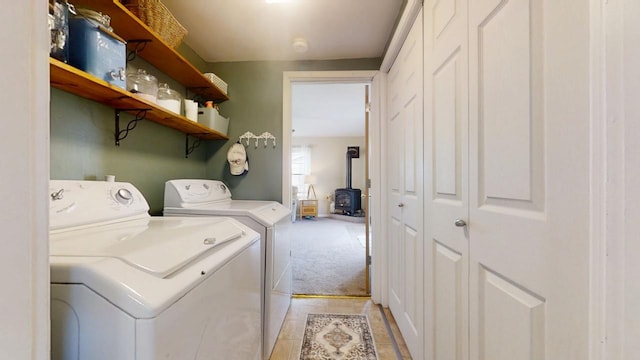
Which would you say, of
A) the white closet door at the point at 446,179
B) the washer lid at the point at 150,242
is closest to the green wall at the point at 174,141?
the washer lid at the point at 150,242

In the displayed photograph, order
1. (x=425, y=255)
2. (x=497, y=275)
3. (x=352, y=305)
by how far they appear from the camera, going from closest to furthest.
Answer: (x=497, y=275) → (x=425, y=255) → (x=352, y=305)

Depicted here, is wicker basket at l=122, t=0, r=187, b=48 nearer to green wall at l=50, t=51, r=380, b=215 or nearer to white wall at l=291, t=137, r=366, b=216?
green wall at l=50, t=51, r=380, b=215

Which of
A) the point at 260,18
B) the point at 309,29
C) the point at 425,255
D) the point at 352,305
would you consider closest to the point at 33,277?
the point at 425,255

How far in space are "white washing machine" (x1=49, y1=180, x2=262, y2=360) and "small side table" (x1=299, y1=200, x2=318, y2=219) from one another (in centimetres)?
591

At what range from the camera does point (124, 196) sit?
120 cm

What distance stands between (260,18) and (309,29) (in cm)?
35

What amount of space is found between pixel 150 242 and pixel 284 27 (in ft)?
5.58

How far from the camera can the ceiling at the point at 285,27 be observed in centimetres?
163

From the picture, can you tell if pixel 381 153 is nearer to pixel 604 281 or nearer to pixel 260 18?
pixel 260 18

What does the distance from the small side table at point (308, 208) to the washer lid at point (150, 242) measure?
19.5 feet

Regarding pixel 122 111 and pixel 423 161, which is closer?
pixel 423 161

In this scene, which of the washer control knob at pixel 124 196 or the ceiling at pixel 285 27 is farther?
the ceiling at pixel 285 27

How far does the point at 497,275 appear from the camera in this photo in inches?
29.6

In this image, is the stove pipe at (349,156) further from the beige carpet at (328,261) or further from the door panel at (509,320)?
the door panel at (509,320)
